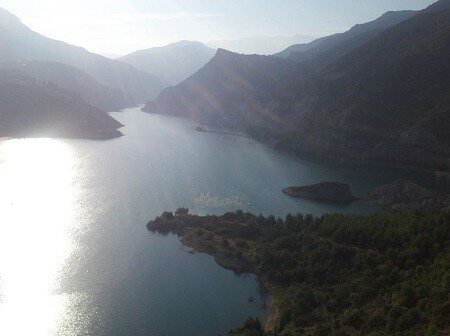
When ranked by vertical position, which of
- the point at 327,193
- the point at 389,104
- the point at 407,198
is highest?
the point at 389,104

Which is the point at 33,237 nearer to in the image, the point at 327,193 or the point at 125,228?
the point at 125,228

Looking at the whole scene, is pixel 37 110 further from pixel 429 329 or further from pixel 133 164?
pixel 429 329

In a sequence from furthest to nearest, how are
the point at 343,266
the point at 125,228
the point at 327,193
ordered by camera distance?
the point at 327,193 < the point at 125,228 < the point at 343,266

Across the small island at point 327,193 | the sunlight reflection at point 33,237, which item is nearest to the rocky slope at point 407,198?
the small island at point 327,193

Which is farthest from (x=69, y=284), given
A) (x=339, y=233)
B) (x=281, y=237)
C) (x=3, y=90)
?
(x=3, y=90)

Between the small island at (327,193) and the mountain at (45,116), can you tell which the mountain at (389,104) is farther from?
the mountain at (45,116)

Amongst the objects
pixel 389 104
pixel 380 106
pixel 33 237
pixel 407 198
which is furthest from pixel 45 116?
pixel 407 198

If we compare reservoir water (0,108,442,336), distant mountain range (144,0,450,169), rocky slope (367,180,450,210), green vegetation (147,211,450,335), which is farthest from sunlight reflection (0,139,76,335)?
distant mountain range (144,0,450,169)
